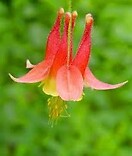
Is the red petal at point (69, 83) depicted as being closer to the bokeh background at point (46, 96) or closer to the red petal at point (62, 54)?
the red petal at point (62, 54)

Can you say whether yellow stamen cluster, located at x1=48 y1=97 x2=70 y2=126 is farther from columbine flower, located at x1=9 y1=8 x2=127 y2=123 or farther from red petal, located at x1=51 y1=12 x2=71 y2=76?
red petal, located at x1=51 y1=12 x2=71 y2=76

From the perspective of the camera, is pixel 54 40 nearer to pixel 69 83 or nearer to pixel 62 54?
pixel 62 54

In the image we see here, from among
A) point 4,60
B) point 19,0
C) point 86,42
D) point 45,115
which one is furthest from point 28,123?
point 86,42

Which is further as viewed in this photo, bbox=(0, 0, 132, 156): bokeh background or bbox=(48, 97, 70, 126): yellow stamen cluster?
bbox=(0, 0, 132, 156): bokeh background

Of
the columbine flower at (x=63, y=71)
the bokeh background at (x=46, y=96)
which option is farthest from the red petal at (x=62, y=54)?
the bokeh background at (x=46, y=96)

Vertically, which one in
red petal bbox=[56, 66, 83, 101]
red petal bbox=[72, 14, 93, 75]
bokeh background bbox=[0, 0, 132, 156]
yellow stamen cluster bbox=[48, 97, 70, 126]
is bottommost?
bokeh background bbox=[0, 0, 132, 156]

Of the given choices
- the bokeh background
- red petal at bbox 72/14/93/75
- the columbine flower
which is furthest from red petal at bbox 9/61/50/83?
the bokeh background

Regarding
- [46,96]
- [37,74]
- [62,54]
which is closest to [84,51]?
[62,54]
